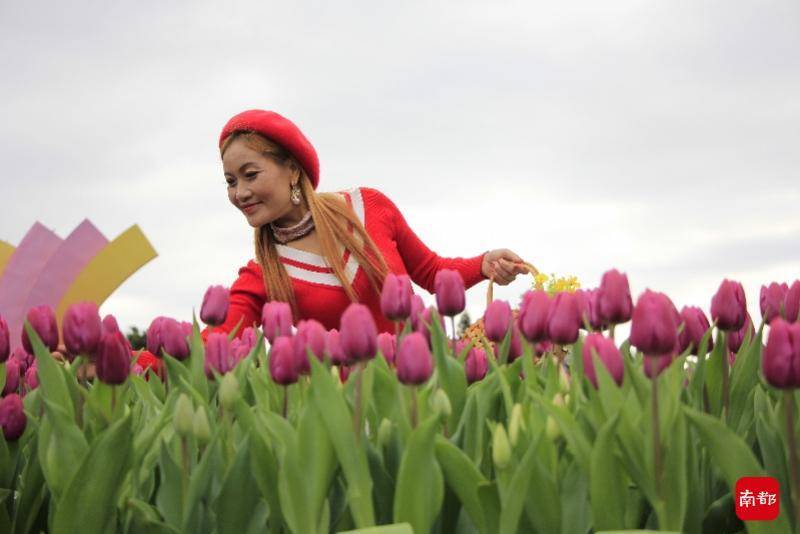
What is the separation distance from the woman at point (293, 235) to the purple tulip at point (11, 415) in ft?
8.88

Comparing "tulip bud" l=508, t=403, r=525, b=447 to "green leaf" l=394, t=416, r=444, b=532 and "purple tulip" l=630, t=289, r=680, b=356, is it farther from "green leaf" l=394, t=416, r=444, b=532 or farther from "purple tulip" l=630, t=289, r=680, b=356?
"purple tulip" l=630, t=289, r=680, b=356

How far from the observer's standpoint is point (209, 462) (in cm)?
177

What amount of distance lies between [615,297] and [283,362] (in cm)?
69

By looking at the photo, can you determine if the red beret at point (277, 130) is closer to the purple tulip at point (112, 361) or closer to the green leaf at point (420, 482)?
the purple tulip at point (112, 361)

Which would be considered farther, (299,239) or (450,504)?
(299,239)

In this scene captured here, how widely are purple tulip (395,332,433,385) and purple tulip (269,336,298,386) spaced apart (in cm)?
27

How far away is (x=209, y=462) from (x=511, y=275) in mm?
2723

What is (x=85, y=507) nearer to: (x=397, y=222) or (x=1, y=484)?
(x=1, y=484)

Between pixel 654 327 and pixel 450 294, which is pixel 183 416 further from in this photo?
pixel 654 327

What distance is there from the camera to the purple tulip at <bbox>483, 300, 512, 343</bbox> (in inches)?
90.0

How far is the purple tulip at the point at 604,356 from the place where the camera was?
5.71ft

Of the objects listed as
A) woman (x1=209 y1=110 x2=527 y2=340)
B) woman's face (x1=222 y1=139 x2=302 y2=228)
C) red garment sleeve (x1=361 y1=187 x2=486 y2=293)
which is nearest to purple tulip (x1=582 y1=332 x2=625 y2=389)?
woman (x1=209 y1=110 x2=527 y2=340)

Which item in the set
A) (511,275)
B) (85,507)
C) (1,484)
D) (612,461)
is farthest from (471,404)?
(511,275)

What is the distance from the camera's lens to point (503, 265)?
13.9ft
